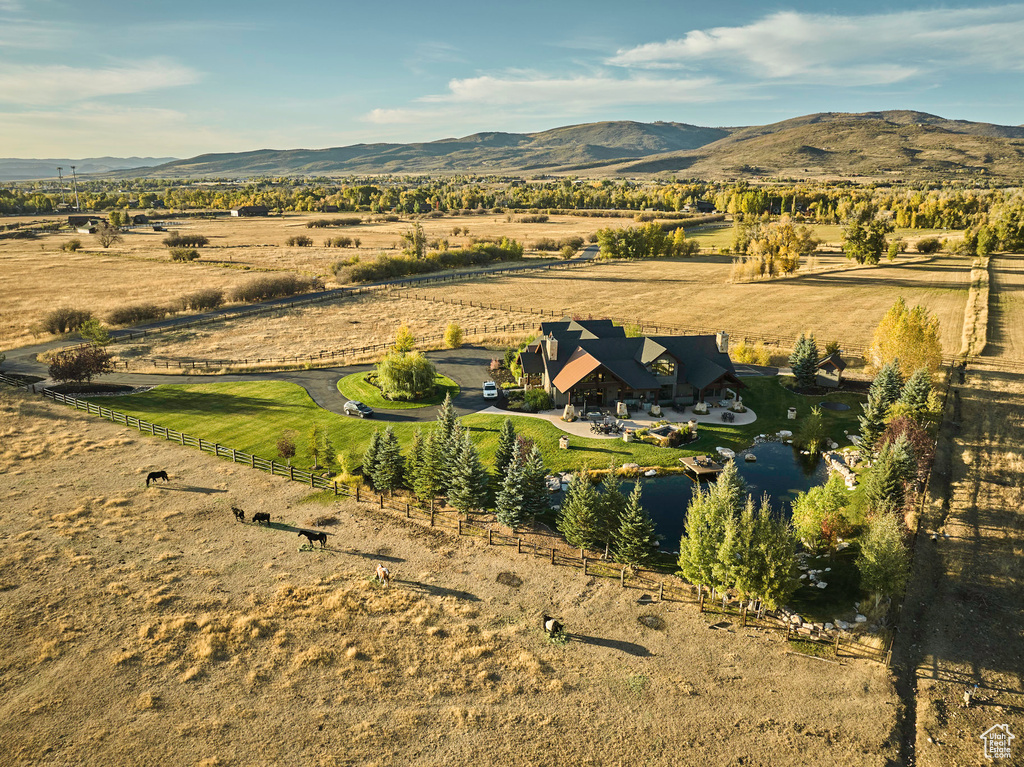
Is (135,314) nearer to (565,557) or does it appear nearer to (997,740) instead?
(565,557)

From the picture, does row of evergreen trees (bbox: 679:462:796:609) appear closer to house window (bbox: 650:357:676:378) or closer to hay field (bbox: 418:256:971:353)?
house window (bbox: 650:357:676:378)

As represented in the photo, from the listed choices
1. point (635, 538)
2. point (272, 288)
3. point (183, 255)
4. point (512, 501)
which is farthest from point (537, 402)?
point (183, 255)

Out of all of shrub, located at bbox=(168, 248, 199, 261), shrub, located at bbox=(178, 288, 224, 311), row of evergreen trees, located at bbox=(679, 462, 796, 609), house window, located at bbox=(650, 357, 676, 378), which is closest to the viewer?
row of evergreen trees, located at bbox=(679, 462, 796, 609)

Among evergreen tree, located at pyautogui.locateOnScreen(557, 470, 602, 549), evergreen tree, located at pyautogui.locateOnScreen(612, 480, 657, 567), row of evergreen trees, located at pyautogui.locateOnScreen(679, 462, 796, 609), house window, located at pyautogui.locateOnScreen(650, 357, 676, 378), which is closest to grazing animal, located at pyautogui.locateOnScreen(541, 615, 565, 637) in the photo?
evergreen tree, located at pyautogui.locateOnScreen(612, 480, 657, 567)

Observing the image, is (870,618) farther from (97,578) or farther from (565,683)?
(97,578)

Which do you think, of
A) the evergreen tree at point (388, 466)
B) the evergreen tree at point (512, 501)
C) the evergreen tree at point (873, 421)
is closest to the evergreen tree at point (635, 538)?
the evergreen tree at point (512, 501)

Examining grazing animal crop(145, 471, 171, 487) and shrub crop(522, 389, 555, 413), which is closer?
grazing animal crop(145, 471, 171, 487)
